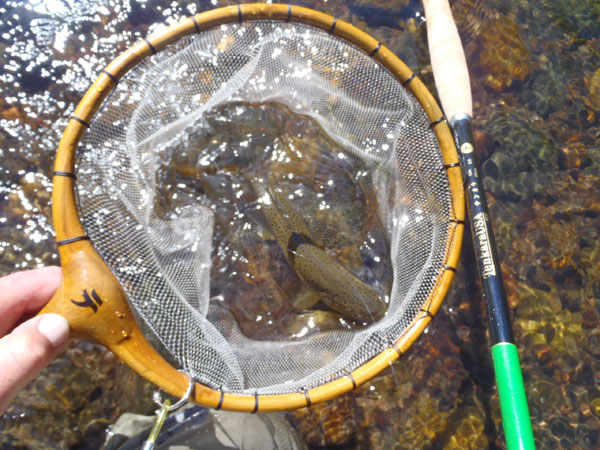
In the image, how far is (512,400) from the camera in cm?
212

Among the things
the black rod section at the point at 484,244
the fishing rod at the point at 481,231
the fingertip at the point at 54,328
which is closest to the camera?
the fingertip at the point at 54,328

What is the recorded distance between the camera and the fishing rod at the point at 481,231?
2109mm

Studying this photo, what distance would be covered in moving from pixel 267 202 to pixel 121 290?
1.53 m

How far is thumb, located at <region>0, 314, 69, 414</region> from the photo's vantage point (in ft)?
5.70

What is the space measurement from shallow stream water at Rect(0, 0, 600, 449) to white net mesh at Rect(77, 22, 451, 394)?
2.38ft

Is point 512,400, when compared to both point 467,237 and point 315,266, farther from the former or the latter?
point 467,237

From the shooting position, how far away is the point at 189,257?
2975 millimetres

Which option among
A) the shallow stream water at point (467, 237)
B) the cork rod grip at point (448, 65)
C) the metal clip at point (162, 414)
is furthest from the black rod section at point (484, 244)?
the metal clip at point (162, 414)

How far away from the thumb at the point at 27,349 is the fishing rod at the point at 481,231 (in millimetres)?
2097

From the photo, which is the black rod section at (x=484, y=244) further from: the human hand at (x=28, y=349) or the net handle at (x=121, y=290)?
the human hand at (x=28, y=349)

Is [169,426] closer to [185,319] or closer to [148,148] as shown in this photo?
[185,319]

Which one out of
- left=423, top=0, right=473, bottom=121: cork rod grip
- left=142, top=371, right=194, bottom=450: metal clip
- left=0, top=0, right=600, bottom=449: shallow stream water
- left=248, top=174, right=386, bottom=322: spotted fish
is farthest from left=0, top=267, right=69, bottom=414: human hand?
left=423, top=0, right=473, bottom=121: cork rod grip

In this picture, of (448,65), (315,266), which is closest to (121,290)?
(315,266)

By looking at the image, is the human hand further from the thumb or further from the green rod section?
the green rod section
